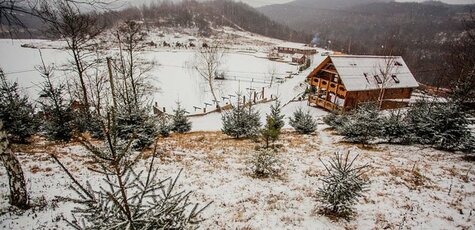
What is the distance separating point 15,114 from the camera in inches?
563

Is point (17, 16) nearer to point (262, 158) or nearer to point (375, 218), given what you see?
point (262, 158)

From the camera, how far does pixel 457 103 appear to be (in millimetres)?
12805

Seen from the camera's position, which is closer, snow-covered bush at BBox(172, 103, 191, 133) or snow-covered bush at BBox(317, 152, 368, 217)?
snow-covered bush at BBox(317, 152, 368, 217)

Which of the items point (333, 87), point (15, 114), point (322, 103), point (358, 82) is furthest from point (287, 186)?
point (322, 103)

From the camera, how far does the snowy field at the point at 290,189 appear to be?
7.50 meters

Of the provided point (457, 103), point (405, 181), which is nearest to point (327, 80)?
point (457, 103)

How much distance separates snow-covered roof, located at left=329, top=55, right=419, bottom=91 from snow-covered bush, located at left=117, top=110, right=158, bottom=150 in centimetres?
2190

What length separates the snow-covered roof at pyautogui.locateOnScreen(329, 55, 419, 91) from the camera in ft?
87.5

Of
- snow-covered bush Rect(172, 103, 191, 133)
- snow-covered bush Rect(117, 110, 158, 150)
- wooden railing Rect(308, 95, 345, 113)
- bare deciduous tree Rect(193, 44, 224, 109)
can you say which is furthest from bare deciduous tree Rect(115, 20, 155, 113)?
wooden railing Rect(308, 95, 345, 113)

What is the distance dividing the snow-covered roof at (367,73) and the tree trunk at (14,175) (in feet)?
88.7

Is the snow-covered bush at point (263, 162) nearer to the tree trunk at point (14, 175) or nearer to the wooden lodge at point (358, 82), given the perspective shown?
the tree trunk at point (14, 175)

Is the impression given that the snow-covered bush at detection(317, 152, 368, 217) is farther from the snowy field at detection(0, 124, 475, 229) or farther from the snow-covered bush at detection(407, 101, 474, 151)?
the snow-covered bush at detection(407, 101, 474, 151)

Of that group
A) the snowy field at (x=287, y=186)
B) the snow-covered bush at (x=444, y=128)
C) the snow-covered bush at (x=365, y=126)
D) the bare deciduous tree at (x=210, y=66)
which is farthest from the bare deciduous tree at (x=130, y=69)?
the snow-covered bush at (x=444, y=128)

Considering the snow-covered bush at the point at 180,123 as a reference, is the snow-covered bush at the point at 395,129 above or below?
above
